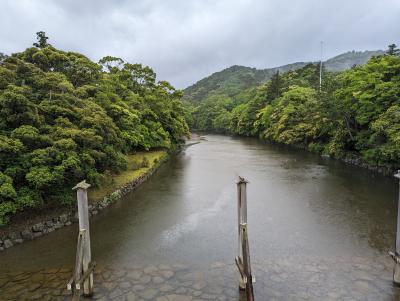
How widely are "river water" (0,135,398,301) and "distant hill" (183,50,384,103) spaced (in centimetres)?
8374

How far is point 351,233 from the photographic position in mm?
10664

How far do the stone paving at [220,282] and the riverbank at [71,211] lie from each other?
1.93m

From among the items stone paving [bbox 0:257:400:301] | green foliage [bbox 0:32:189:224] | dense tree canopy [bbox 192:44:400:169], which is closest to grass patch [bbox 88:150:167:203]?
green foliage [bbox 0:32:189:224]

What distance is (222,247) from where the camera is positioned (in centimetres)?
969

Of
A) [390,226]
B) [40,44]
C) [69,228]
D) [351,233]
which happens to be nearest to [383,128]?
[390,226]

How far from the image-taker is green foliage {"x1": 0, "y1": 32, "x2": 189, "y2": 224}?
989cm

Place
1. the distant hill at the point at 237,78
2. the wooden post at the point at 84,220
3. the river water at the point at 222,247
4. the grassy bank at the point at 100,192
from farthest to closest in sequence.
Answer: the distant hill at the point at 237,78
the grassy bank at the point at 100,192
the river water at the point at 222,247
the wooden post at the point at 84,220

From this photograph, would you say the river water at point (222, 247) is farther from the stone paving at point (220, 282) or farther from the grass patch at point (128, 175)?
the grass patch at point (128, 175)

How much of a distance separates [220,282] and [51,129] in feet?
26.9

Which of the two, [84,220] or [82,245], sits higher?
[84,220]

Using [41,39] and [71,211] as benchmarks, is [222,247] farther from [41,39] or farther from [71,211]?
[41,39]

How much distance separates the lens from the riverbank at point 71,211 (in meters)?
9.66

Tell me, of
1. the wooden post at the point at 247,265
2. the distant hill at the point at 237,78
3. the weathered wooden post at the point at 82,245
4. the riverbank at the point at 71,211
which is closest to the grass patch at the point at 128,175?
the riverbank at the point at 71,211

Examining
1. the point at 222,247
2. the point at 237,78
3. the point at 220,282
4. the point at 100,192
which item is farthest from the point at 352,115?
the point at 237,78
